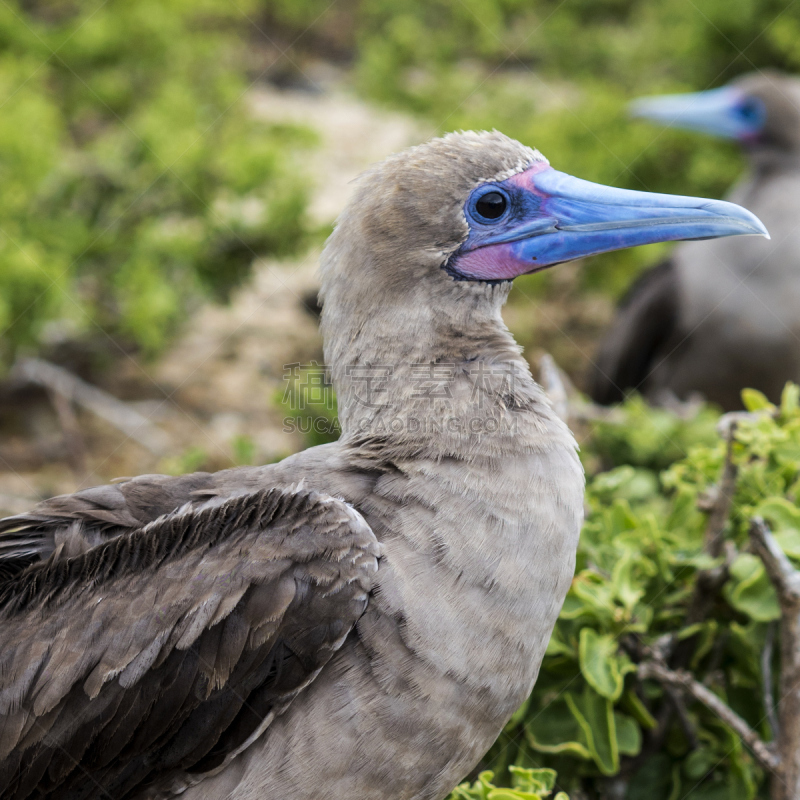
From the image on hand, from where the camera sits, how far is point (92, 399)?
18.6 ft

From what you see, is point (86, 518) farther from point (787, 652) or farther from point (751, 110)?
point (751, 110)

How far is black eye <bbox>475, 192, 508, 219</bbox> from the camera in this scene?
2375 mm

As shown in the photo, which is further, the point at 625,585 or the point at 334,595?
the point at 625,585

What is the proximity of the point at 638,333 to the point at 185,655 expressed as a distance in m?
4.75

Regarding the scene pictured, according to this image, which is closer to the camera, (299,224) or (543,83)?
(299,224)

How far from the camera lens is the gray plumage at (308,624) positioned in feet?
6.42

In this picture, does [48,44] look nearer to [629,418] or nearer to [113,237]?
[113,237]

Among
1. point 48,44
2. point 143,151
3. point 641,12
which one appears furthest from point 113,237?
point 641,12

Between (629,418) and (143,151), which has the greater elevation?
(143,151)

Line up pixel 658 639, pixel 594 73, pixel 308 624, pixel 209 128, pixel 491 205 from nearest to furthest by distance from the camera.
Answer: pixel 308 624
pixel 491 205
pixel 658 639
pixel 209 128
pixel 594 73

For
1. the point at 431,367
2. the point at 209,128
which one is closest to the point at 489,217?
the point at 431,367

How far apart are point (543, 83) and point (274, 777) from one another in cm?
845

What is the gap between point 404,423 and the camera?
2.26 m

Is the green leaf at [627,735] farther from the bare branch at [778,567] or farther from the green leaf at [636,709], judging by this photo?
the bare branch at [778,567]
